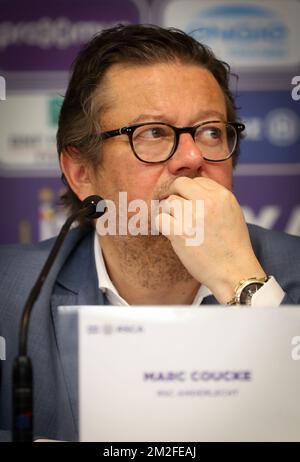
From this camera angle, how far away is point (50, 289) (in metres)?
1.43

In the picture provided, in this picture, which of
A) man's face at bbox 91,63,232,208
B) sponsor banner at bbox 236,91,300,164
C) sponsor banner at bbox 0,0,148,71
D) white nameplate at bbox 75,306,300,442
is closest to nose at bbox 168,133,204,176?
man's face at bbox 91,63,232,208

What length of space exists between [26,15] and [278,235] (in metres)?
1.21

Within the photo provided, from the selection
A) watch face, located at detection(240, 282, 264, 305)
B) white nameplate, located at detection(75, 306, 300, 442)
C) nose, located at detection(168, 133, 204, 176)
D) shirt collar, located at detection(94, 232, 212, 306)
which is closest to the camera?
white nameplate, located at detection(75, 306, 300, 442)

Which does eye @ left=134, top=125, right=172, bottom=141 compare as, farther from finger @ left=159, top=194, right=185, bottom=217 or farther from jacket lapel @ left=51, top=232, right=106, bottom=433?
jacket lapel @ left=51, top=232, right=106, bottom=433

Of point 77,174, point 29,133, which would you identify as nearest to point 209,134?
point 77,174

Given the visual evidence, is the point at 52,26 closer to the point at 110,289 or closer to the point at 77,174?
the point at 77,174

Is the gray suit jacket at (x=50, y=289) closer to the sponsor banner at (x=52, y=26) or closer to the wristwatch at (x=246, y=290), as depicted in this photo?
the wristwatch at (x=246, y=290)

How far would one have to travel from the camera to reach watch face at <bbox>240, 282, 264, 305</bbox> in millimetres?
1123

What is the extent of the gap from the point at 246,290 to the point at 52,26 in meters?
1.43

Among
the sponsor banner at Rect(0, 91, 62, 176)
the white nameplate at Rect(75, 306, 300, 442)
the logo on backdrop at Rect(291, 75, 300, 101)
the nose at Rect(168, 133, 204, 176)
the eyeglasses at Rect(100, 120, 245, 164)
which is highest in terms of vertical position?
the logo on backdrop at Rect(291, 75, 300, 101)

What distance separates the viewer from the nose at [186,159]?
4.59 ft

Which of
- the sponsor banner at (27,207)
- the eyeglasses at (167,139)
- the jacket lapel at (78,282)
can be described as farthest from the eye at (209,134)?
the sponsor banner at (27,207)

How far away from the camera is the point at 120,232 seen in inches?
61.7

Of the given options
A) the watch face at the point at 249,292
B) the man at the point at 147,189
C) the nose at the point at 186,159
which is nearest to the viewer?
the watch face at the point at 249,292
